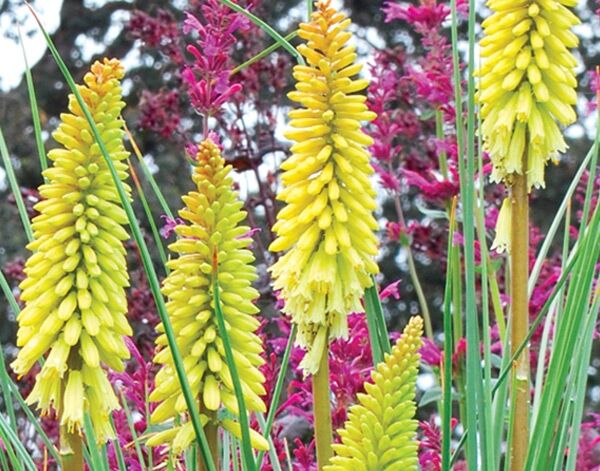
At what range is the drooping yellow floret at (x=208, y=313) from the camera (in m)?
1.26

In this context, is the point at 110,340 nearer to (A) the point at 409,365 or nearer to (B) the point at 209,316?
(B) the point at 209,316

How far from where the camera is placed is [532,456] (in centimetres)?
143

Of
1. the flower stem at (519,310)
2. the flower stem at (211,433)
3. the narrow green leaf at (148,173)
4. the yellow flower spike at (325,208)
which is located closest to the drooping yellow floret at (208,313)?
the flower stem at (211,433)

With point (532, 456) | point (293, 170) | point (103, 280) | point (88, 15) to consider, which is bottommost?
point (532, 456)

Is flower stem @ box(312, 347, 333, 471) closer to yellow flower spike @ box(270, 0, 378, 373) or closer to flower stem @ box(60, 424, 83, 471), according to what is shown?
yellow flower spike @ box(270, 0, 378, 373)

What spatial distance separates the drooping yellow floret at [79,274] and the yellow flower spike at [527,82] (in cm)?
70

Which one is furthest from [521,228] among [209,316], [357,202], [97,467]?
[97,467]

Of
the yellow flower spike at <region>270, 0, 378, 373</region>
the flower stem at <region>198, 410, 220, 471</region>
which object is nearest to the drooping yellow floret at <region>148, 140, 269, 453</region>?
the flower stem at <region>198, 410, 220, 471</region>

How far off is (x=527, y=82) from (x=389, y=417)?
839mm

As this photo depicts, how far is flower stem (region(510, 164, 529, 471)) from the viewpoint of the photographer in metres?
1.64

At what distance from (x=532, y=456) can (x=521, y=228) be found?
1.30 feet

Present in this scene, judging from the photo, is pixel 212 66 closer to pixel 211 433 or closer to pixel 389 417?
pixel 211 433

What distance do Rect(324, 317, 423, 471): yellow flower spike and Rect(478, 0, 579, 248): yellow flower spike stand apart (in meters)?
0.68

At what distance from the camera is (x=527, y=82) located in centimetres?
180
